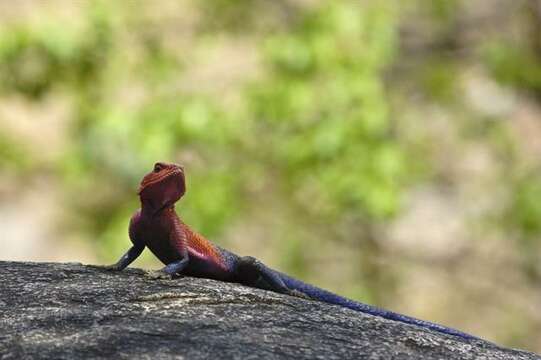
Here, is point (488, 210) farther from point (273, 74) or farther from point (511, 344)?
point (273, 74)

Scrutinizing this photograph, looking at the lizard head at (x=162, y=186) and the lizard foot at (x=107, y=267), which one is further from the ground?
the lizard head at (x=162, y=186)

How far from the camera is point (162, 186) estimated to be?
3186 mm

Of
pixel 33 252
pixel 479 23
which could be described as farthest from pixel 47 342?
pixel 33 252

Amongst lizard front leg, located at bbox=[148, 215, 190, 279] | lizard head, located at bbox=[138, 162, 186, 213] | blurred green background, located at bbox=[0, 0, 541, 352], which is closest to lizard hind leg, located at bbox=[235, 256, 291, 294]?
lizard front leg, located at bbox=[148, 215, 190, 279]

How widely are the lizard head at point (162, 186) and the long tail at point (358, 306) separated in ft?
1.42

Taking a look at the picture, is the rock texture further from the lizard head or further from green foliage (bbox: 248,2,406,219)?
green foliage (bbox: 248,2,406,219)

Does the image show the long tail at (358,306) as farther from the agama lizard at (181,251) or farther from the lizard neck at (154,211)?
the lizard neck at (154,211)

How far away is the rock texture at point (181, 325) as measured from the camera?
2531mm

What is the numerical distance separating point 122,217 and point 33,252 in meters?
3.17

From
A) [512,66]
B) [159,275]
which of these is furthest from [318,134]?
[159,275]

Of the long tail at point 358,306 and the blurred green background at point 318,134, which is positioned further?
the blurred green background at point 318,134

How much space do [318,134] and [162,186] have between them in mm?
3074

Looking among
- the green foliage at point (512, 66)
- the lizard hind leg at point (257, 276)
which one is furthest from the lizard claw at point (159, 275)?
the green foliage at point (512, 66)

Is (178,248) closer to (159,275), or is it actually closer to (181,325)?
(159,275)
